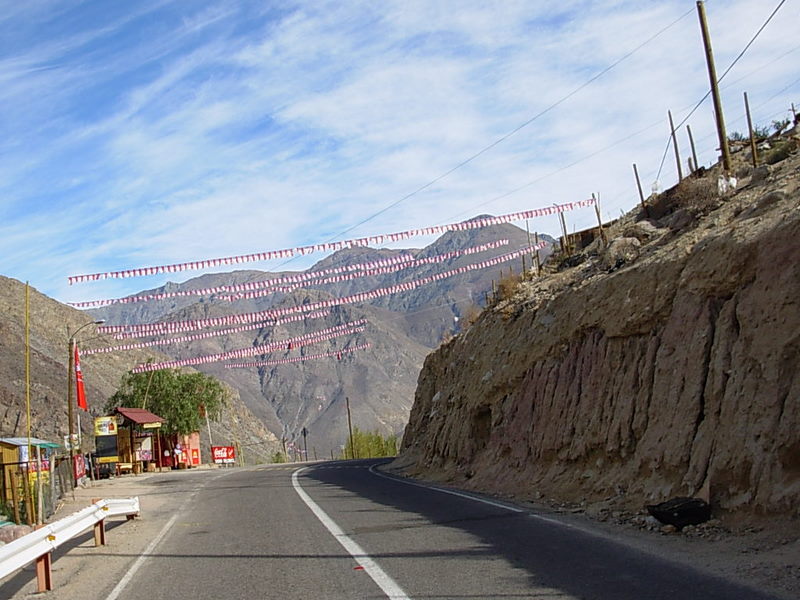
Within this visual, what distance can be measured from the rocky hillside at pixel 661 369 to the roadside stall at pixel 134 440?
112 ft

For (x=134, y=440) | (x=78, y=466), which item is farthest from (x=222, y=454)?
(x=78, y=466)

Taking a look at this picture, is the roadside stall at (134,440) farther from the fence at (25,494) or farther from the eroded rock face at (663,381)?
the eroded rock face at (663,381)

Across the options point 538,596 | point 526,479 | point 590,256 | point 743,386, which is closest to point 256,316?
point 590,256

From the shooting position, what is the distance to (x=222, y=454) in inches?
2790

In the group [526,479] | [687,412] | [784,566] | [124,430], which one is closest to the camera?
[784,566]

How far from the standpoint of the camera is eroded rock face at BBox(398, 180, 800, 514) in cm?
1177

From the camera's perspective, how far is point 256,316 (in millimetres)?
47750

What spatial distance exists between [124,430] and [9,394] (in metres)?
16.7

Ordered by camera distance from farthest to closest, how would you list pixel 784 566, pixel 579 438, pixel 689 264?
pixel 579 438 < pixel 689 264 < pixel 784 566

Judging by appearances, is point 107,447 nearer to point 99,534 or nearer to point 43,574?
point 99,534

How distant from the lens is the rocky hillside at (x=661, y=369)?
39.1 ft

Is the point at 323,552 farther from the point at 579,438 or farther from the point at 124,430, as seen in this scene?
the point at 124,430

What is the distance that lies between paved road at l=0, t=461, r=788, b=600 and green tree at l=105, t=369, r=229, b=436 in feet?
194

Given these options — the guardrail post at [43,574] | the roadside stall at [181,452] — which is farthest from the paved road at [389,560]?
the roadside stall at [181,452]
